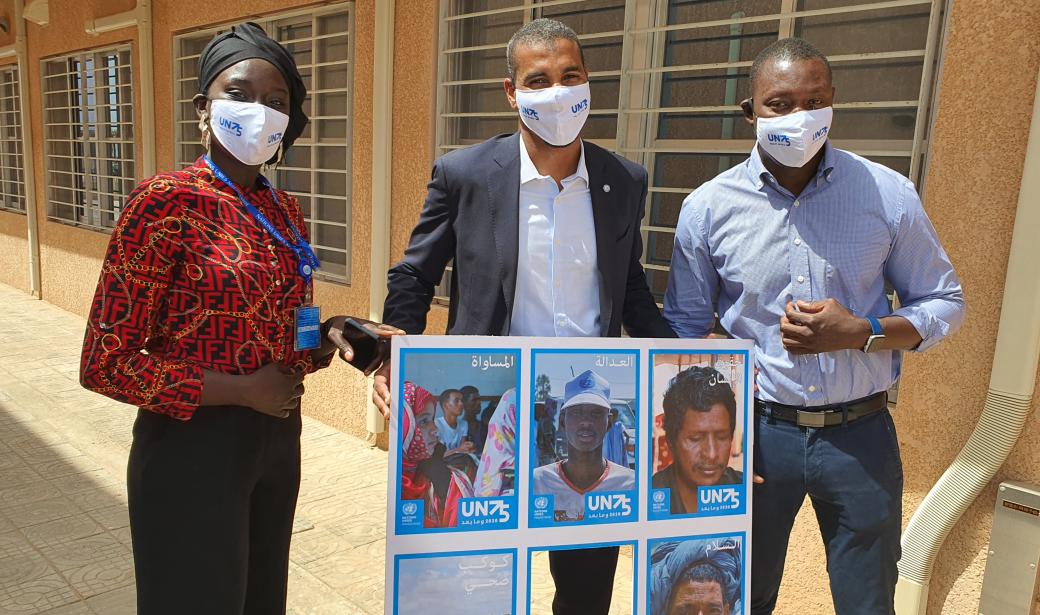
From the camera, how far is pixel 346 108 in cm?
531

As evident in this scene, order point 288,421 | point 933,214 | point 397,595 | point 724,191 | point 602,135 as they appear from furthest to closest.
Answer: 1. point 602,135
2. point 933,214
3. point 724,191
4. point 288,421
5. point 397,595

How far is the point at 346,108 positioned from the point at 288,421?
3904mm

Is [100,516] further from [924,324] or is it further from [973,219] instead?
[973,219]

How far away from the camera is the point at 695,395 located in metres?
1.81

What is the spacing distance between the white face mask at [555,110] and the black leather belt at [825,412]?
2.98ft

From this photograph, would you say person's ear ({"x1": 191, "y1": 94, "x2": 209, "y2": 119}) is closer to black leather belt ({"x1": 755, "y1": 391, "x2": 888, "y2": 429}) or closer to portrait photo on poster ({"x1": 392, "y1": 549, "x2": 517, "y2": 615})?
portrait photo on poster ({"x1": 392, "y1": 549, "x2": 517, "y2": 615})

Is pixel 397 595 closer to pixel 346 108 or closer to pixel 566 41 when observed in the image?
pixel 566 41

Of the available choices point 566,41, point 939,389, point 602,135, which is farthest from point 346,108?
point 939,389

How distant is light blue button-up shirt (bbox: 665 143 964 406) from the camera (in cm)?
195

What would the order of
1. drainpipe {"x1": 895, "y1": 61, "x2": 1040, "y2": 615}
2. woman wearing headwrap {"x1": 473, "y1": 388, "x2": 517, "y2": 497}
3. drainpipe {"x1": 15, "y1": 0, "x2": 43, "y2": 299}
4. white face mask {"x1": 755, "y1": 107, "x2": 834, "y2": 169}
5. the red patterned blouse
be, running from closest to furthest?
the red patterned blouse
woman wearing headwrap {"x1": 473, "y1": 388, "x2": 517, "y2": 497}
white face mask {"x1": 755, "y1": 107, "x2": 834, "y2": 169}
drainpipe {"x1": 895, "y1": 61, "x2": 1040, "y2": 615}
drainpipe {"x1": 15, "y1": 0, "x2": 43, "y2": 299}

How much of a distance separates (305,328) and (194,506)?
0.46 meters

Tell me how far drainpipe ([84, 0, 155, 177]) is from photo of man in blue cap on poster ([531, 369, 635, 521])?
22.4 feet

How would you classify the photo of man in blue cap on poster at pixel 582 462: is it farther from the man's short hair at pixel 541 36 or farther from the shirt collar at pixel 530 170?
the man's short hair at pixel 541 36

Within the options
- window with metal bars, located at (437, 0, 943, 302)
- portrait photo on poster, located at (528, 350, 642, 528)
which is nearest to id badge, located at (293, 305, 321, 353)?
portrait photo on poster, located at (528, 350, 642, 528)
